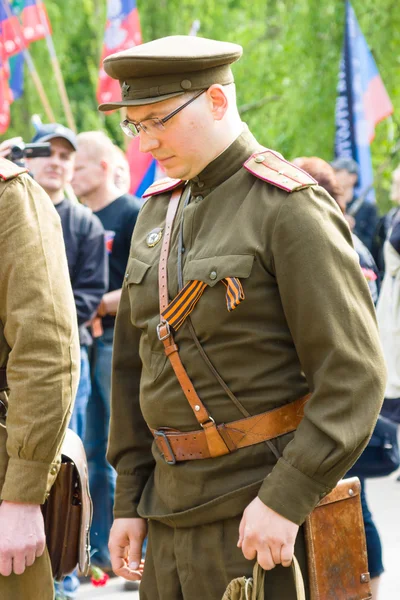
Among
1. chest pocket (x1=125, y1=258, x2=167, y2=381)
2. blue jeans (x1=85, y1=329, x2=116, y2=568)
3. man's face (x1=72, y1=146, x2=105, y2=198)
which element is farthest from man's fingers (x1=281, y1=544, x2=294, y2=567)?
man's face (x1=72, y1=146, x2=105, y2=198)

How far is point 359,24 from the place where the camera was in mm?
13688

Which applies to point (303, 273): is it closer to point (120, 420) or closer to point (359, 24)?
point (120, 420)

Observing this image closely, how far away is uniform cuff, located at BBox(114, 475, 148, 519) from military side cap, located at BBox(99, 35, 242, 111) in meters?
1.02

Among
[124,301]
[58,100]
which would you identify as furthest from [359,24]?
[124,301]

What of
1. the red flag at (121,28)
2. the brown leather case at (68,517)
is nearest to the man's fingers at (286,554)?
the brown leather case at (68,517)

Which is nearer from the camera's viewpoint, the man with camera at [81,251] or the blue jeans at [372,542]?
the blue jeans at [372,542]

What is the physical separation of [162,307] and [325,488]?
62 centimetres

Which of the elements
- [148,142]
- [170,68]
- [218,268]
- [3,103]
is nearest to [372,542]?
[218,268]

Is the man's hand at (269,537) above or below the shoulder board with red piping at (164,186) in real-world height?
below

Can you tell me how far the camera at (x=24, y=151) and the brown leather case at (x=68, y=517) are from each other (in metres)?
1.92

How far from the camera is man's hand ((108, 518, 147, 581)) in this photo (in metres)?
3.05

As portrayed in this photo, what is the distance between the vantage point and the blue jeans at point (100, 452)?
6195 millimetres

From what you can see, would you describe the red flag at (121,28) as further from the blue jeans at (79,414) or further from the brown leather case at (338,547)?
the brown leather case at (338,547)

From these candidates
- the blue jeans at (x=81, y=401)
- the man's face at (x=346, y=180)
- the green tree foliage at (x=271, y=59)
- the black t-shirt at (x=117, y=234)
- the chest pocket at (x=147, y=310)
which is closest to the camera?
the chest pocket at (x=147, y=310)
